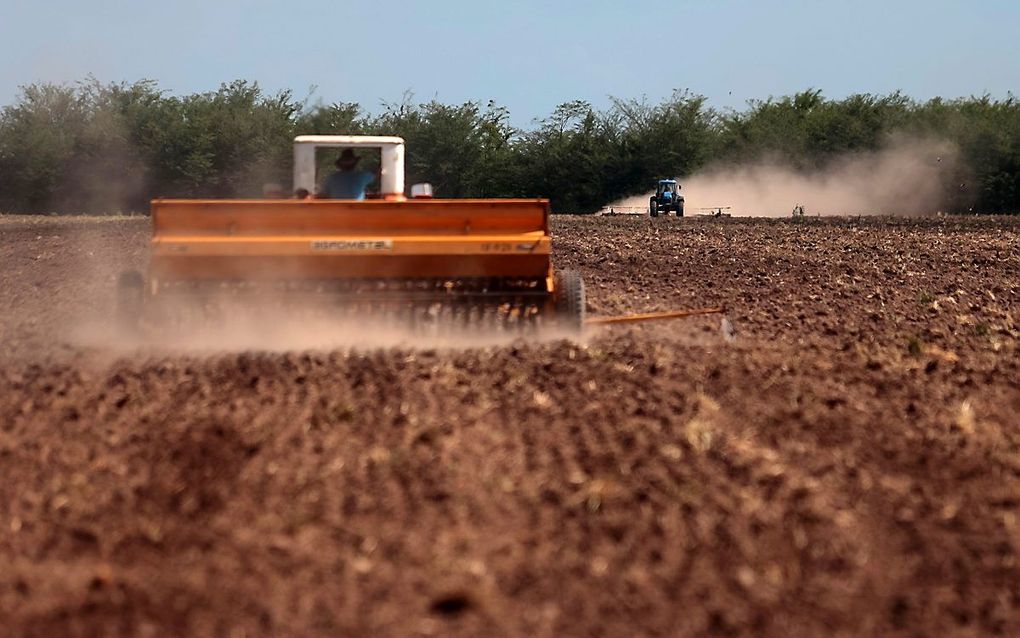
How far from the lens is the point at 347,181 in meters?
13.8

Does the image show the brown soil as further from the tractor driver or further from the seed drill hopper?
the tractor driver

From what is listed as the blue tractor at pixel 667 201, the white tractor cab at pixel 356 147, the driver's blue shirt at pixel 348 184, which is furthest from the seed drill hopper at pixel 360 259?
the blue tractor at pixel 667 201

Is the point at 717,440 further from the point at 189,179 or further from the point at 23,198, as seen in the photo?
the point at 23,198

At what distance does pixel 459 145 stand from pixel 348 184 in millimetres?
57332

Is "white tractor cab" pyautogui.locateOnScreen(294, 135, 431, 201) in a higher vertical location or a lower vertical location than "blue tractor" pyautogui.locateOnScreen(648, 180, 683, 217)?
higher

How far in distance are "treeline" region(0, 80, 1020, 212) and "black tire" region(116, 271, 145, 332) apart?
143 ft

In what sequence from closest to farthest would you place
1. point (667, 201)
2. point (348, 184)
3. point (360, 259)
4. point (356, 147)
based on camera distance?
point (360, 259) < point (348, 184) < point (356, 147) < point (667, 201)

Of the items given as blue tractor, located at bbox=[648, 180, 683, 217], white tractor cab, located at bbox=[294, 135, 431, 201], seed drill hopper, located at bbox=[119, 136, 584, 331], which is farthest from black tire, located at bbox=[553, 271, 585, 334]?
blue tractor, located at bbox=[648, 180, 683, 217]

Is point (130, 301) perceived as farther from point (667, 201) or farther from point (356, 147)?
point (667, 201)

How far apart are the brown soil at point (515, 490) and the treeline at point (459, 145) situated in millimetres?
46771

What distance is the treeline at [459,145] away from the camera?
6456 cm

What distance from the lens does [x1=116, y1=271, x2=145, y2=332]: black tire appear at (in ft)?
40.6

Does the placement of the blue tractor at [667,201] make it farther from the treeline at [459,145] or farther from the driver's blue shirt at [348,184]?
the driver's blue shirt at [348,184]

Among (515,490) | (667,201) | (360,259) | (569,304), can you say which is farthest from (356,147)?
(667,201)
